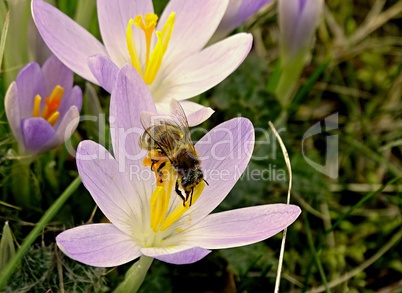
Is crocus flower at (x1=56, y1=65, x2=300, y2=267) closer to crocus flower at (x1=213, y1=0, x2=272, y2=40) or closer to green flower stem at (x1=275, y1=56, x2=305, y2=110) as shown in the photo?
crocus flower at (x1=213, y1=0, x2=272, y2=40)

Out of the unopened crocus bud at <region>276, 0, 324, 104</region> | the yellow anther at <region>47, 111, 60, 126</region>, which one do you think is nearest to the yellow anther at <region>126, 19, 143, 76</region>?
the yellow anther at <region>47, 111, 60, 126</region>

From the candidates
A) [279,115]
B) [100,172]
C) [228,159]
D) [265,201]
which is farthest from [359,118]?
[100,172]

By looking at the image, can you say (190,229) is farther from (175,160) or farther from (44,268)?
(44,268)

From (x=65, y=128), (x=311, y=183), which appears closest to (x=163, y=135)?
(x=65, y=128)

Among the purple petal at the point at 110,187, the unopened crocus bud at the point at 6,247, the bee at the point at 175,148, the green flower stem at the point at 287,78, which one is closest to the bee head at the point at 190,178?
the bee at the point at 175,148

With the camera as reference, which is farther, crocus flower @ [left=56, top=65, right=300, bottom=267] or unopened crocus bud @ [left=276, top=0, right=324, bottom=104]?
unopened crocus bud @ [left=276, top=0, right=324, bottom=104]

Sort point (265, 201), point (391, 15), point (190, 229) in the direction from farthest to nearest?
point (391, 15) < point (265, 201) < point (190, 229)
